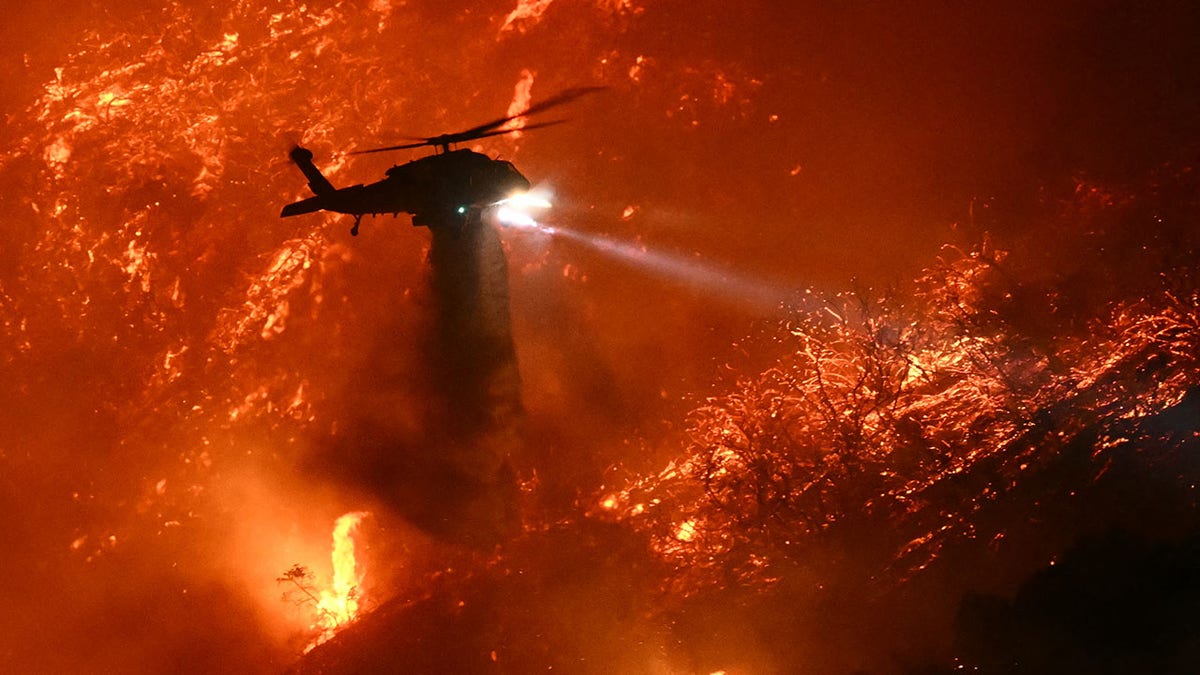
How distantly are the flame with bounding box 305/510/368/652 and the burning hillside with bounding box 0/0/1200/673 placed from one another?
134mm

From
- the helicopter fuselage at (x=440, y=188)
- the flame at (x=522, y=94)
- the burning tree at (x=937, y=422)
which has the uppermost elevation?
the flame at (x=522, y=94)

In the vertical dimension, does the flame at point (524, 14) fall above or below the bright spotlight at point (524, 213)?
above

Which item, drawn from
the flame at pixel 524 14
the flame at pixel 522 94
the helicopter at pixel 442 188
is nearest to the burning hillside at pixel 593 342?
the flame at pixel 522 94

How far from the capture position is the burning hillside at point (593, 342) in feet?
55.2

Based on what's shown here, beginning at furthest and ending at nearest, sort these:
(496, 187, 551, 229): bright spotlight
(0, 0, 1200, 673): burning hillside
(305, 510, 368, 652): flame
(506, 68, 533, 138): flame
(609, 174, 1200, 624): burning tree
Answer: (305, 510, 368, 652): flame → (506, 68, 533, 138): flame → (496, 187, 551, 229): bright spotlight → (0, 0, 1200, 673): burning hillside → (609, 174, 1200, 624): burning tree

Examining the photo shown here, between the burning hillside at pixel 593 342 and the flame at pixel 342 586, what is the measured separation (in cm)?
13

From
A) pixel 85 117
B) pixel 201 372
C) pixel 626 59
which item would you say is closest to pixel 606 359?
pixel 626 59

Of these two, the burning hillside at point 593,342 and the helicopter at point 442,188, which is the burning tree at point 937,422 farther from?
the helicopter at point 442,188

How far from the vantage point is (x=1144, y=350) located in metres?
17.0

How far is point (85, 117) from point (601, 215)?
1412 cm

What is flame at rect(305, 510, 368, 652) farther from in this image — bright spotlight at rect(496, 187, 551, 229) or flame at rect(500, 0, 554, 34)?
flame at rect(500, 0, 554, 34)

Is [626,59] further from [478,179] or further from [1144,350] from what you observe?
[1144,350]

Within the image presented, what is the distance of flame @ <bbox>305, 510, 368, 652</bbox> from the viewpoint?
781 inches

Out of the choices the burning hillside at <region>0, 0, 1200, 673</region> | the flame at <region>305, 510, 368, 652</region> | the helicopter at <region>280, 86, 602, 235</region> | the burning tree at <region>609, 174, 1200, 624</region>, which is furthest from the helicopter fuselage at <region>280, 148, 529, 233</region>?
the flame at <region>305, 510, 368, 652</region>
